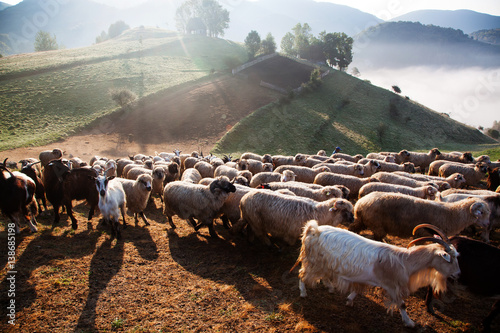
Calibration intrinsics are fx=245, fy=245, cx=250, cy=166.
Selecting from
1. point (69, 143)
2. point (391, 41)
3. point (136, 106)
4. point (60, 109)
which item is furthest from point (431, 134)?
point (391, 41)

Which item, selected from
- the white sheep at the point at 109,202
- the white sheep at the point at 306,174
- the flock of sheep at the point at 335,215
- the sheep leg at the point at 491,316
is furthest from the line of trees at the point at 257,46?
the sheep leg at the point at 491,316

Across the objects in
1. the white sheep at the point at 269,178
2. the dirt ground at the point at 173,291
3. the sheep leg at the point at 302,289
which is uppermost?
the white sheep at the point at 269,178

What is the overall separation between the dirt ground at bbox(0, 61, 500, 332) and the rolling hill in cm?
2288

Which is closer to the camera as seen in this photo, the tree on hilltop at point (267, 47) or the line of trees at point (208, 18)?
the tree on hilltop at point (267, 47)

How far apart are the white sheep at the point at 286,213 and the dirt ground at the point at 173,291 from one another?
33.1 inches

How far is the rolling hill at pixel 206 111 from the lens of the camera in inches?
1344

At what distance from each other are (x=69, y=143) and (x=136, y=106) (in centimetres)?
1356

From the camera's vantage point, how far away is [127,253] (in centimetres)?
805

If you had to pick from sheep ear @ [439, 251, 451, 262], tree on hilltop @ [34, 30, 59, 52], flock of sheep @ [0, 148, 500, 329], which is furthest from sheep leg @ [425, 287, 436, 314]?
tree on hilltop @ [34, 30, 59, 52]

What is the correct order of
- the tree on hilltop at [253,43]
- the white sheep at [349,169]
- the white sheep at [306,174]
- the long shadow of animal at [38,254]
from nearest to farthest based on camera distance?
the long shadow of animal at [38,254], the white sheep at [306,174], the white sheep at [349,169], the tree on hilltop at [253,43]

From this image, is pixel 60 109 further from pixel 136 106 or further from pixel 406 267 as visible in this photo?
pixel 406 267

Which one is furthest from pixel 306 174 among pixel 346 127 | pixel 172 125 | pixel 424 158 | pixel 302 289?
pixel 346 127

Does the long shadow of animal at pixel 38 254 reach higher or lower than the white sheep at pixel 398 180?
lower

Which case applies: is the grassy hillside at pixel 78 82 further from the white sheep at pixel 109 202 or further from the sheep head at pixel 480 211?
the sheep head at pixel 480 211
